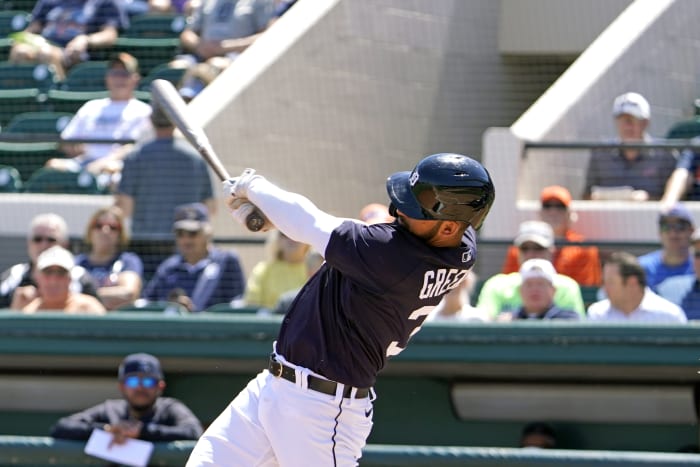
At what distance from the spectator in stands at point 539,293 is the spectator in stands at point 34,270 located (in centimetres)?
220

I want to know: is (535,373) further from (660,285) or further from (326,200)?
(326,200)

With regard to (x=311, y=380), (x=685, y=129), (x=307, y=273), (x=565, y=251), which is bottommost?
(x=311, y=380)

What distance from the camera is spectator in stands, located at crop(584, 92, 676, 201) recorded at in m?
7.33

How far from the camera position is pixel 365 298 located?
14.0ft

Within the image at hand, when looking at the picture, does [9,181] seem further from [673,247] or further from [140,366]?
[673,247]

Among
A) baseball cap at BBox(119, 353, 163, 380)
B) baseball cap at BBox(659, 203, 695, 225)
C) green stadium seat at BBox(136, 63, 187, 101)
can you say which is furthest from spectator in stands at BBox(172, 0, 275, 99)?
baseball cap at BBox(659, 203, 695, 225)

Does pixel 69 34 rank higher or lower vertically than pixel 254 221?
higher

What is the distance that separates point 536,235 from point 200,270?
1714 millimetres

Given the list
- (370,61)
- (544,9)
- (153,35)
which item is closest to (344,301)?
(370,61)

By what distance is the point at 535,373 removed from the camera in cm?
655

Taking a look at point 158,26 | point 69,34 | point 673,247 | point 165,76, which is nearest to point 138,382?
point 673,247

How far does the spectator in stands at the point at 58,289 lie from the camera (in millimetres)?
7000

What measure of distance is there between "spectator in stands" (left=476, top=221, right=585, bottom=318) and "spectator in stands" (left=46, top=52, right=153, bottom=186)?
2308mm

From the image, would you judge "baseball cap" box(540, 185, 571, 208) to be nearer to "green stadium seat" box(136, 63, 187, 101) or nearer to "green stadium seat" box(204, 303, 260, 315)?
"green stadium seat" box(204, 303, 260, 315)
